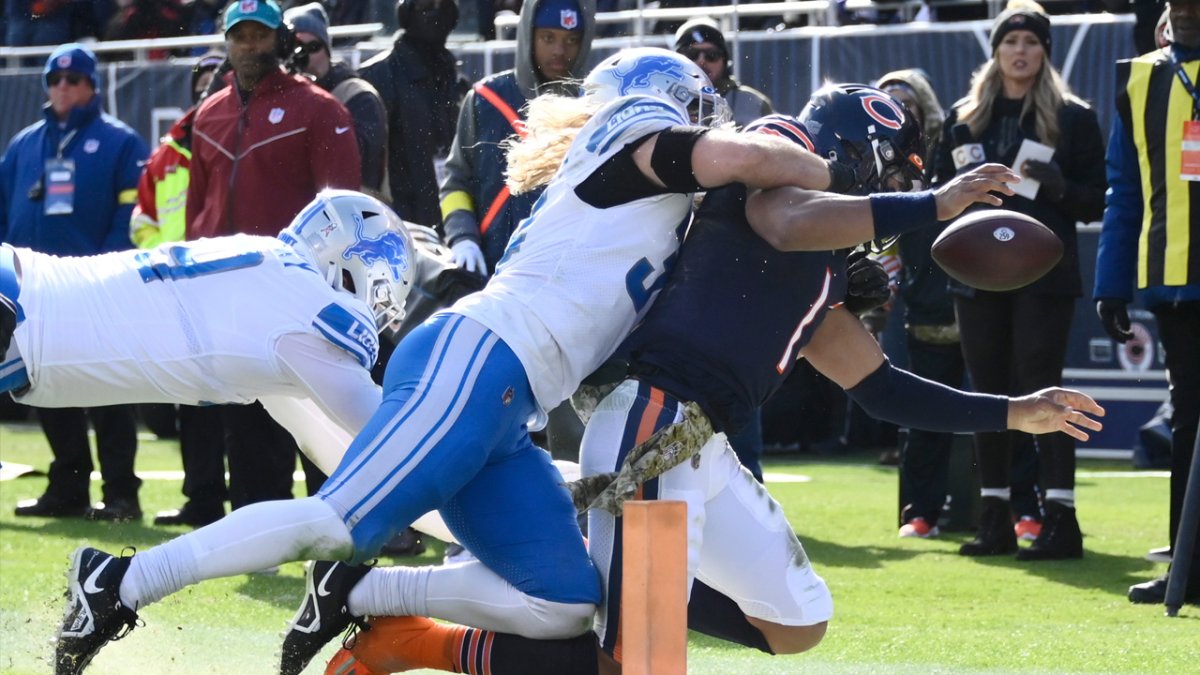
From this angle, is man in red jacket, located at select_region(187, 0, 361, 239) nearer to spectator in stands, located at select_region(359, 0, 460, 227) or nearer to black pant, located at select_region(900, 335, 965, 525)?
spectator in stands, located at select_region(359, 0, 460, 227)

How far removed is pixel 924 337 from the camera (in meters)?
8.19

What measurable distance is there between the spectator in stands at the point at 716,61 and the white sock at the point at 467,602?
3.51 metres

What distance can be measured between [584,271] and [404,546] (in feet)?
10.6

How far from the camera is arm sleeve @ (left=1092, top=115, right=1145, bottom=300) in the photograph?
6441 millimetres

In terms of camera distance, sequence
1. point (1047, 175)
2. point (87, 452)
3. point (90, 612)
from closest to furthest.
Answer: point (90, 612)
point (1047, 175)
point (87, 452)

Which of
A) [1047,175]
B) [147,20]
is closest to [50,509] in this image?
[1047,175]

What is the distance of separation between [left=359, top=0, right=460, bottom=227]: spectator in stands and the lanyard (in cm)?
299

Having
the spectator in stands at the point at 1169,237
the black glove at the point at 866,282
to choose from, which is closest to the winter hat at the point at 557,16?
the spectator in stands at the point at 1169,237

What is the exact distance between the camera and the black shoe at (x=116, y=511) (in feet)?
26.0

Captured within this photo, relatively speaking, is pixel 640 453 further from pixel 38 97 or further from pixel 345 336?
pixel 38 97

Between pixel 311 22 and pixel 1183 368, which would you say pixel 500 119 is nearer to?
pixel 311 22

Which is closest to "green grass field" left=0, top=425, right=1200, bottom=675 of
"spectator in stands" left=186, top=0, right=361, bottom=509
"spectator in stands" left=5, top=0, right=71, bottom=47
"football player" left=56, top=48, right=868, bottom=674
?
"spectator in stands" left=186, top=0, right=361, bottom=509

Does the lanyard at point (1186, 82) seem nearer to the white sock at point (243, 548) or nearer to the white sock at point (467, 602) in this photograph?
the white sock at point (467, 602)

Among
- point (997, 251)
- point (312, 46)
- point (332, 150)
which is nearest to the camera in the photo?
point (997, 251)
